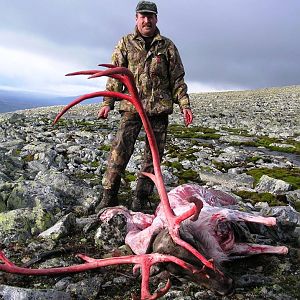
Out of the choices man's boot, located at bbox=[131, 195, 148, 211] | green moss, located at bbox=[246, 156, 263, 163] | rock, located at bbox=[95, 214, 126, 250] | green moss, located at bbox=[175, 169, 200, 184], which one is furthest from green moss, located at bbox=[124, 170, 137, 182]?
green moss, located at bbox=[246, 156, 263, 163]

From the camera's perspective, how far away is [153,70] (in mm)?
7590

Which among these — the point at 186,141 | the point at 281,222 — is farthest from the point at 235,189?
the point at 186,141

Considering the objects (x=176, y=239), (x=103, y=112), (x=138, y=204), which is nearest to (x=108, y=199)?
(x=138, y=204)

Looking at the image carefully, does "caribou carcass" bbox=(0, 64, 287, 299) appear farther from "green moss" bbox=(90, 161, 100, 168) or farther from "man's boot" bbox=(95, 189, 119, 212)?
"green moss" bbox=(90, 161, 100, 168)

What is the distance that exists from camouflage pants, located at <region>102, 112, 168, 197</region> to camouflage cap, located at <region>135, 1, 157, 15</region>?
1.64 meters

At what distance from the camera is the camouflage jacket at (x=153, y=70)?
297 inches

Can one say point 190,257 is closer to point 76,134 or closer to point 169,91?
point 169,91

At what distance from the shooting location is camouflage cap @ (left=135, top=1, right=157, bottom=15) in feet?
23.5

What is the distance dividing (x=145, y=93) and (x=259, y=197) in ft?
11.6

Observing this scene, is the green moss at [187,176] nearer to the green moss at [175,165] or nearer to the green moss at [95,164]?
the green moss at [175,165]

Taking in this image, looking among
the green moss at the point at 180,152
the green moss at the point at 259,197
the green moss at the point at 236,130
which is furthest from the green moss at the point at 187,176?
the green moss at the point at 236,130

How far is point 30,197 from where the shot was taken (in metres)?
7.36

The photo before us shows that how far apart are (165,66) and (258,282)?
12.9 feet

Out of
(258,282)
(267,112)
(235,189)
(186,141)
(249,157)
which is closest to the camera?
(258,282)
